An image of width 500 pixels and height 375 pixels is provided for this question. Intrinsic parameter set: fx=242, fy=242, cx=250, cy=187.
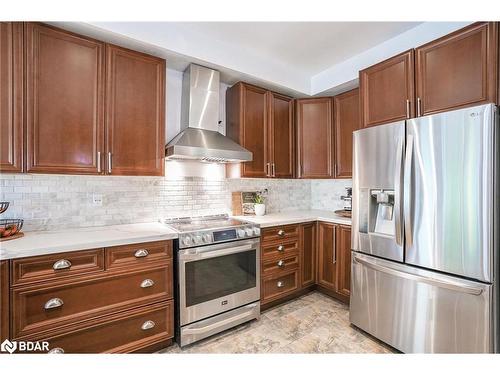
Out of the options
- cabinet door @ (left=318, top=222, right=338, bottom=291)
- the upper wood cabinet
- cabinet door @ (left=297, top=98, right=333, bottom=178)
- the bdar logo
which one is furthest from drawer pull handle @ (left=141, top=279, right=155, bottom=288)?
cabinet door @ (left=297, top=98, right=333, bottom=178)

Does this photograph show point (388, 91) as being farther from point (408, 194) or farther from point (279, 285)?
point (279, 285)

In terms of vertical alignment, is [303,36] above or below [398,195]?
above

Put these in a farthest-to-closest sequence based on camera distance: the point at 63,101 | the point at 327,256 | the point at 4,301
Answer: the point at 327,256 < the point at 63,101 < the point at 4,301

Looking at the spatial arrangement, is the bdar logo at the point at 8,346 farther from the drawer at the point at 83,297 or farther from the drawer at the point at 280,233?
the drawer at the point at 280,233

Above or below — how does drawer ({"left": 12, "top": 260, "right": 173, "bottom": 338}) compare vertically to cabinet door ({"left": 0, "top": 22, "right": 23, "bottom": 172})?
below

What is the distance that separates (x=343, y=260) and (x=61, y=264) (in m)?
2.46

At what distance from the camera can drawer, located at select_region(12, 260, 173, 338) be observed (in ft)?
4.66

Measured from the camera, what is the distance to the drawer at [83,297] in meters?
1.42

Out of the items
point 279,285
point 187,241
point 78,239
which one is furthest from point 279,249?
point 78,239

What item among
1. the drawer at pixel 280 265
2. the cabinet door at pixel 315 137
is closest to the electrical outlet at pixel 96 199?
the drawer at pixel 280 265

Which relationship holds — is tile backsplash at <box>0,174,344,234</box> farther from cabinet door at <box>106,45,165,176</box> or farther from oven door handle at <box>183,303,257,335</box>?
oven door handle at <box>183,303,257,335</box>

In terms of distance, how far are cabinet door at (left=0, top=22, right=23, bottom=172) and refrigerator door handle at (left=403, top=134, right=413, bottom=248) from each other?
2.69 meters

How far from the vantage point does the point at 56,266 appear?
4.90 ft
